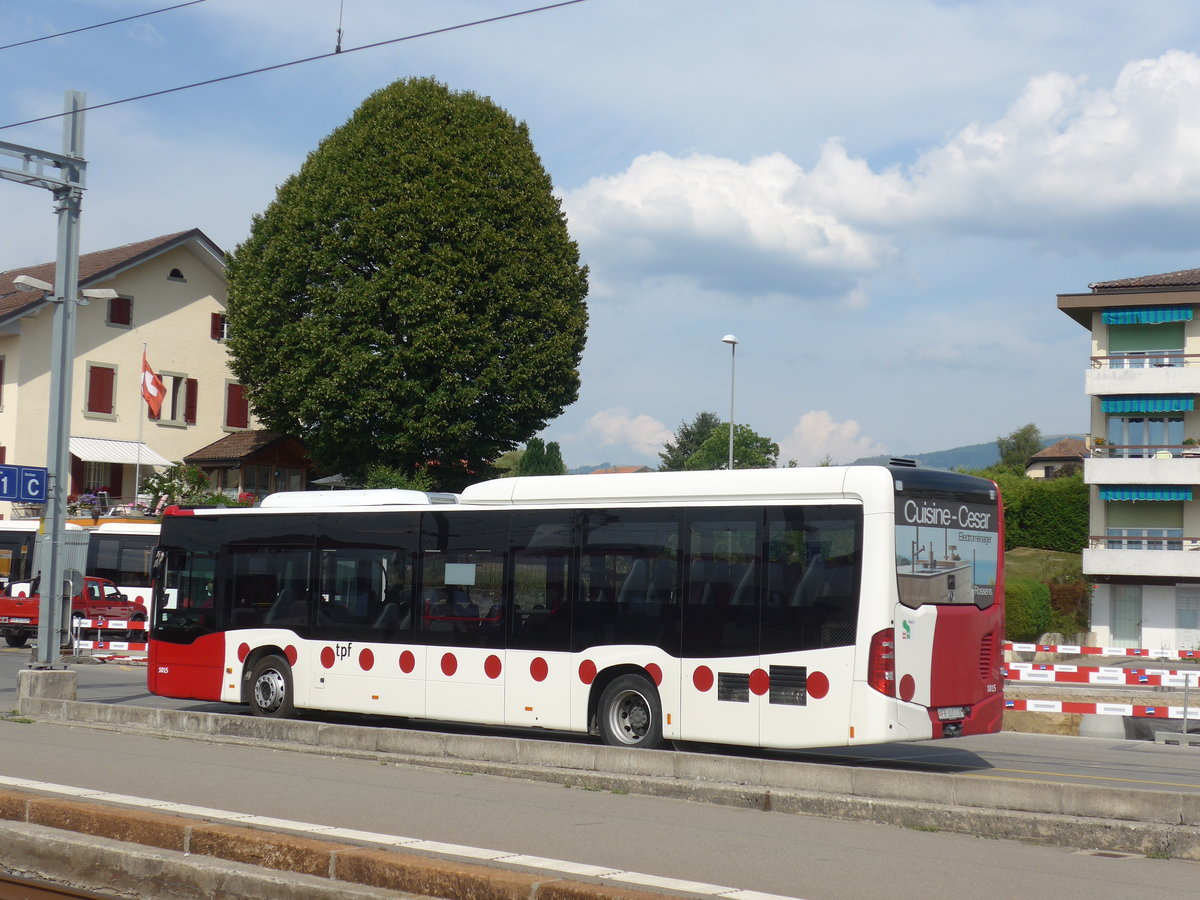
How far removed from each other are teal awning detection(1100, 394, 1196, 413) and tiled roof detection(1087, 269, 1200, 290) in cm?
397

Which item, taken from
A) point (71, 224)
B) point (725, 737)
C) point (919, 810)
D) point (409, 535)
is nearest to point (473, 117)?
point (71, 224)

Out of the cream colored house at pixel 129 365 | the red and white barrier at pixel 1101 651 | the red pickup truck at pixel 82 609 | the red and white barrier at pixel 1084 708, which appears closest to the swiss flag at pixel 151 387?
the cream colored house at pixel 129 365

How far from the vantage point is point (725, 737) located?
13.2 metres

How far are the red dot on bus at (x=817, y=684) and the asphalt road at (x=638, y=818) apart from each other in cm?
203

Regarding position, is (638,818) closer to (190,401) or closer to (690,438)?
(190,401)

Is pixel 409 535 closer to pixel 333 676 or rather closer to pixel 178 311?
pixel 333 676

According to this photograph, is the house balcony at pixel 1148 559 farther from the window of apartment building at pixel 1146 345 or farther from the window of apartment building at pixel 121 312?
the window of apartment building at pixel 121 312

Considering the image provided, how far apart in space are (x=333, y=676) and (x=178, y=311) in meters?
42.5

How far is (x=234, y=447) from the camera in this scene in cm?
5512

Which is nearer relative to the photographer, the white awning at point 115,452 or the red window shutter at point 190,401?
the white awning at point 115,452

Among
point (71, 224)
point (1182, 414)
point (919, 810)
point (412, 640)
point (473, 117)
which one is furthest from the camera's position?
point (1182, 414)

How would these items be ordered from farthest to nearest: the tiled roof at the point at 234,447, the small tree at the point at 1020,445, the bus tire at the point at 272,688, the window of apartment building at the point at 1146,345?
1. the small tree at the point at 1020,445
2. the tiled roof at the point at 234,447
3. the window of apartment building at the point at 1146,345
4. the bus tire at the point at 272,688

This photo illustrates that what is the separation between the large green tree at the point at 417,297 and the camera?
134 ft

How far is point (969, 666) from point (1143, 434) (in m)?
40.8
